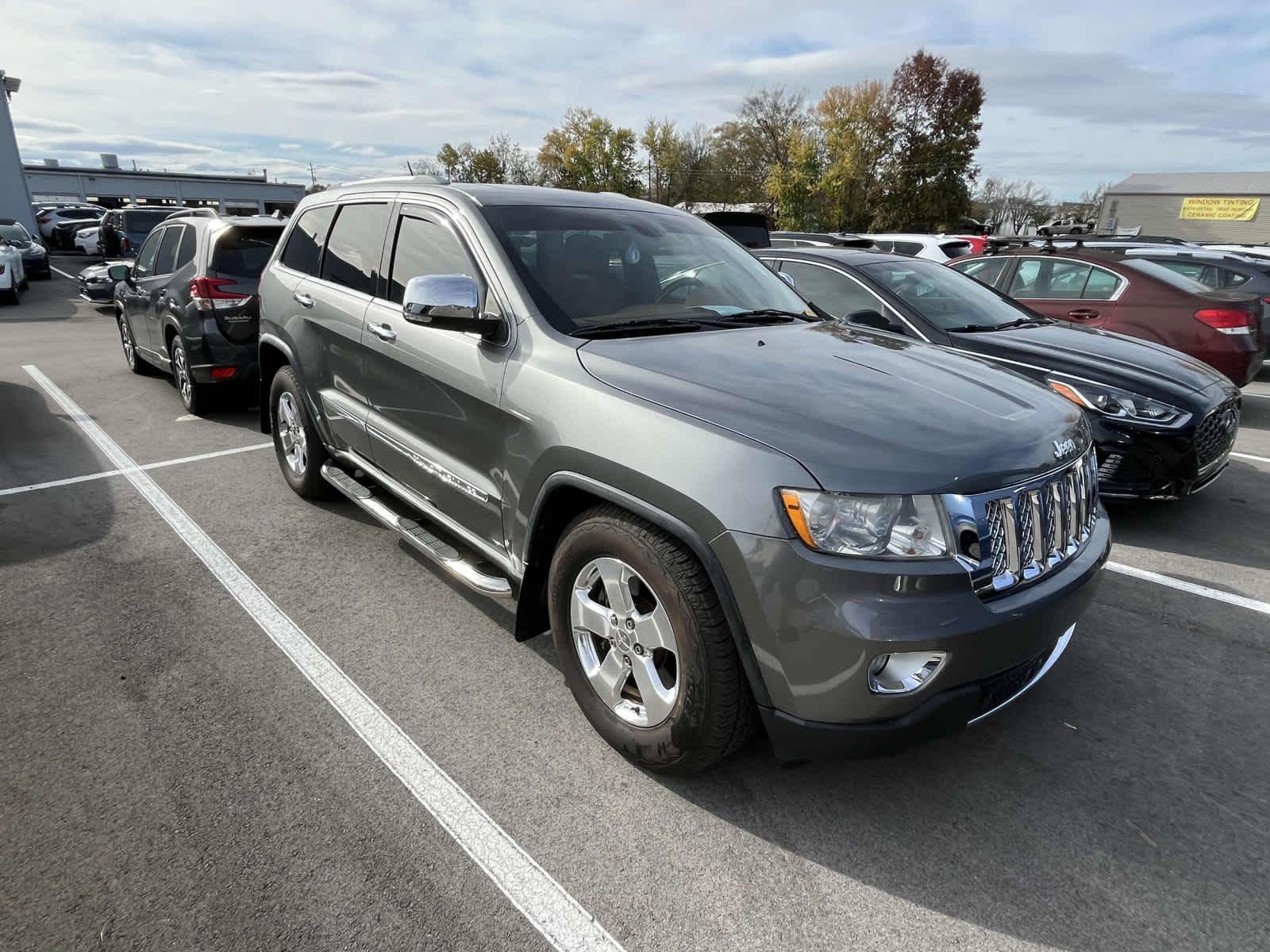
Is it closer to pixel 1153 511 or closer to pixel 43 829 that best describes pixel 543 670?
pixel 43 829

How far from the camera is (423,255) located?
3545 mm

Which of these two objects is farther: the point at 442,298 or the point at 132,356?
the point at 132,356

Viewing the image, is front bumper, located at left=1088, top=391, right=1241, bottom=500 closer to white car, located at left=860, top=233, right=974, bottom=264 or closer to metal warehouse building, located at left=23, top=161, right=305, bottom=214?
white car, located at left=860, top=233, right=974, bottom=264

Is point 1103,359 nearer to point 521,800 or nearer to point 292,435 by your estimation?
point 521,800

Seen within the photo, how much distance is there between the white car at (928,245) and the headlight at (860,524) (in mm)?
9760

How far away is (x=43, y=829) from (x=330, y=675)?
103 centimetres

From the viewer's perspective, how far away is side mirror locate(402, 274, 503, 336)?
2.84 meters

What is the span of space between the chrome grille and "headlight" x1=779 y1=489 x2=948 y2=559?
0.40 ft

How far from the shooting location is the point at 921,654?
2092 mm

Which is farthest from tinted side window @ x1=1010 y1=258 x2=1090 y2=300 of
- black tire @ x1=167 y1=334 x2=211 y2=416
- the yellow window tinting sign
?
the yellow window tinting sign

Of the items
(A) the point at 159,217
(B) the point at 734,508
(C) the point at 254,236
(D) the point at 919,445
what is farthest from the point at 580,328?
(A) the point at 159,217

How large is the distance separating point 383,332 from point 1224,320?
7.73 m

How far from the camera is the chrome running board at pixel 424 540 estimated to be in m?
3.09

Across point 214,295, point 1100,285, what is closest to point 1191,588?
point 1100,285
